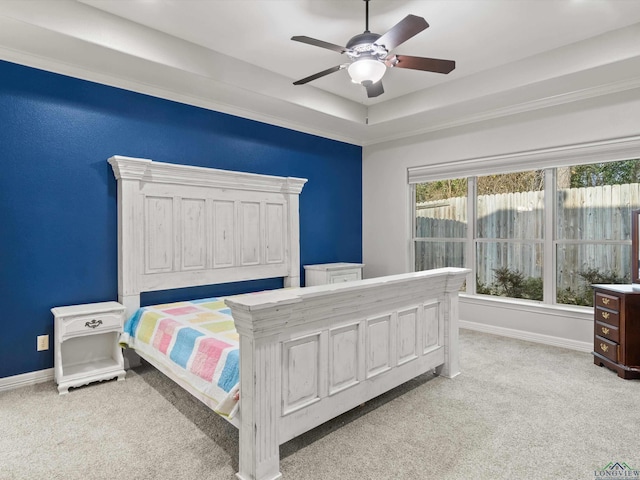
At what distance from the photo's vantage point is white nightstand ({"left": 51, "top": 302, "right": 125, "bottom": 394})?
2852 millimetres

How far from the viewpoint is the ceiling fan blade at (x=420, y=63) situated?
105 inches

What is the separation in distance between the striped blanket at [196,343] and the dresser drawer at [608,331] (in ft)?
10.1

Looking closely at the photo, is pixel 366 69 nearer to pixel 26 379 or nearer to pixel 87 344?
pixel 87 344

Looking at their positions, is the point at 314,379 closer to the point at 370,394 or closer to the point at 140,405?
the point at 370,394

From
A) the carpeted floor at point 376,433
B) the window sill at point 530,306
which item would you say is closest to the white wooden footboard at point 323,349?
the carpeted floor at point 376,433

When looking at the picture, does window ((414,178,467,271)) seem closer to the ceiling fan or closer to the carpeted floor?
A: the carpeted floor

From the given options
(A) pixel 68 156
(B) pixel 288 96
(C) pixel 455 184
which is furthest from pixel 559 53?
(A) pixel 68 156

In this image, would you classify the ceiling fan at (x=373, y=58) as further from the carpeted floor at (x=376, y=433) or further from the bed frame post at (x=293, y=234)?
the carpeted floor at (x=376, y=433)

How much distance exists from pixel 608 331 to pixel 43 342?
15.3 ft

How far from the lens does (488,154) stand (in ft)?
14.6

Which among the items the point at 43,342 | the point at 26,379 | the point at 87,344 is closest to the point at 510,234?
the point at 87,344

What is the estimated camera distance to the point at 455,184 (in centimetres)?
498

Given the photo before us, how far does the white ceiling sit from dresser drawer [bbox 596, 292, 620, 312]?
1.91 meters

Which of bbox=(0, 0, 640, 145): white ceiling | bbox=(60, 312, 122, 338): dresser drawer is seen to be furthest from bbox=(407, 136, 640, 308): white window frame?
bbox=(60, 312, 122, 338): dresser drawer
